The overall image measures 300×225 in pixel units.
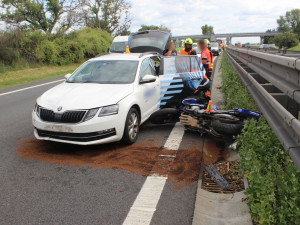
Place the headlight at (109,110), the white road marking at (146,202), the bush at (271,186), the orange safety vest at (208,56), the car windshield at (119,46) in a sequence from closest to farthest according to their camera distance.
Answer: the bush at (271,186), the white road marking at (146,202), the headlight at (109,110), the orange safety vest at (208,56), the car windshield at (119,46)

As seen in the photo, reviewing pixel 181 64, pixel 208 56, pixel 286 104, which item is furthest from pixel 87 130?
pixel 208 56

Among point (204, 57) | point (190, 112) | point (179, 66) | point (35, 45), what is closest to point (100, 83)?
point (190, 112)

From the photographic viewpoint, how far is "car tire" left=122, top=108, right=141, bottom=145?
5.37m

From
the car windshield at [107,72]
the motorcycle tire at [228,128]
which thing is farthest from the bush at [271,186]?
the car windshield at [107,72]

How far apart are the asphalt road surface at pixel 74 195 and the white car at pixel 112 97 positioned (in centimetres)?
59

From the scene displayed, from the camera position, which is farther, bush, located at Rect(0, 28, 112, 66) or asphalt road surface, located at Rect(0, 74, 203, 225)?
bush, located at Rect(0, 28, 112, 66)

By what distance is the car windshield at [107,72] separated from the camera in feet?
19.9

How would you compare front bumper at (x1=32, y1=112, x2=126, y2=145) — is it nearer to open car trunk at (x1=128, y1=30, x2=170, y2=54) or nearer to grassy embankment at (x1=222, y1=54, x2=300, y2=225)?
grassy embankment at (x1=222, y1=54, x2=300, y2=225)

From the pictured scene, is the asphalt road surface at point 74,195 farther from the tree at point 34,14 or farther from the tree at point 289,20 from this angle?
the tree at point 289,20

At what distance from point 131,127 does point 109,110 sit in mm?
695

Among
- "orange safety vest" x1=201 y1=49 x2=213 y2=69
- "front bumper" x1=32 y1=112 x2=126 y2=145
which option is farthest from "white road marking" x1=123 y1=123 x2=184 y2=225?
"orange safety vest" x1=201 y1=49 x2=213 y2=69

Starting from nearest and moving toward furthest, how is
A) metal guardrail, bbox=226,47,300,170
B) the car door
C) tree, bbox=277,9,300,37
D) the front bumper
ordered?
metal guardrail, bbox=226,47,300,170 < the front bumper < the car door < tree, bbox=277,9,300,37

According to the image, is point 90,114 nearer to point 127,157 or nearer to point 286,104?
point 127,157

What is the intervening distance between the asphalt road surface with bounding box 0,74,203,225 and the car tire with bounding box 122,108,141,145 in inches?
39.5
